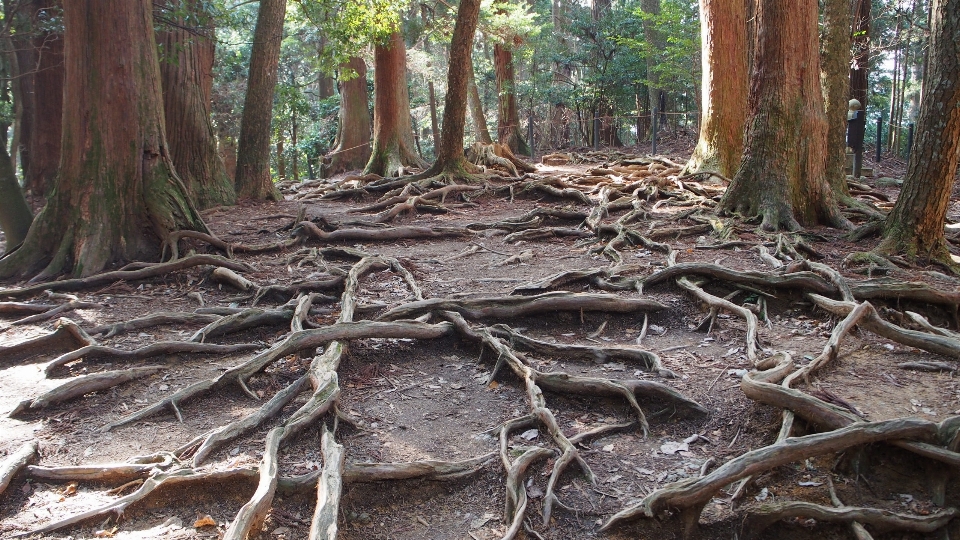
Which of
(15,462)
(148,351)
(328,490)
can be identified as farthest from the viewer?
(148,351)

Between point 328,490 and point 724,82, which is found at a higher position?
point 724,82

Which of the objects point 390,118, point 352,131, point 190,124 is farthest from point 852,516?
point 352,131

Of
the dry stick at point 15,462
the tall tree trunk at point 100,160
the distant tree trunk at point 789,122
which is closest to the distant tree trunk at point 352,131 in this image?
the tall tree trunk at point 100,160

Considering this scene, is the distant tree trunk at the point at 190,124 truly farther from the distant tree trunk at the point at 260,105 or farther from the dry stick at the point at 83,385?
the dry stick at the point at 83,385

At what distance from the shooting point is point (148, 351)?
5.02 m

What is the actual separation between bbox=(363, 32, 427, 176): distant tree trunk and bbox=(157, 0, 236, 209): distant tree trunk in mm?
3988

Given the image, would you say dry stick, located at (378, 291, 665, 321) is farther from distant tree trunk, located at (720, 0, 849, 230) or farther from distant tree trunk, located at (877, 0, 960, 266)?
distant tree trunk, located at (720, 0, 849, 230)

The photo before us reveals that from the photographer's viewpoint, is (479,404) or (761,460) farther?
(479,404)

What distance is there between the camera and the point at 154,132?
754 centimetres

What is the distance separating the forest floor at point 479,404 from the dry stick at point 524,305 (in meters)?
0.04

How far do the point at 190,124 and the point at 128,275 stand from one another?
15.6 feet

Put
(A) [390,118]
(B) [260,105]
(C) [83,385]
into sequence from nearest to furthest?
(C) [83,385] → (B) [260,105] → (A) [390,118]

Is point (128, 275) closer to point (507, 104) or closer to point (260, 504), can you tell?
point (260, 504)

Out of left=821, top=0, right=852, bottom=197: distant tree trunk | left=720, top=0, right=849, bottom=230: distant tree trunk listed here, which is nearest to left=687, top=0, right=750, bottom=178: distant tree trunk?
left=821, top=0, right=852, bottom=197: distant tree trunk
